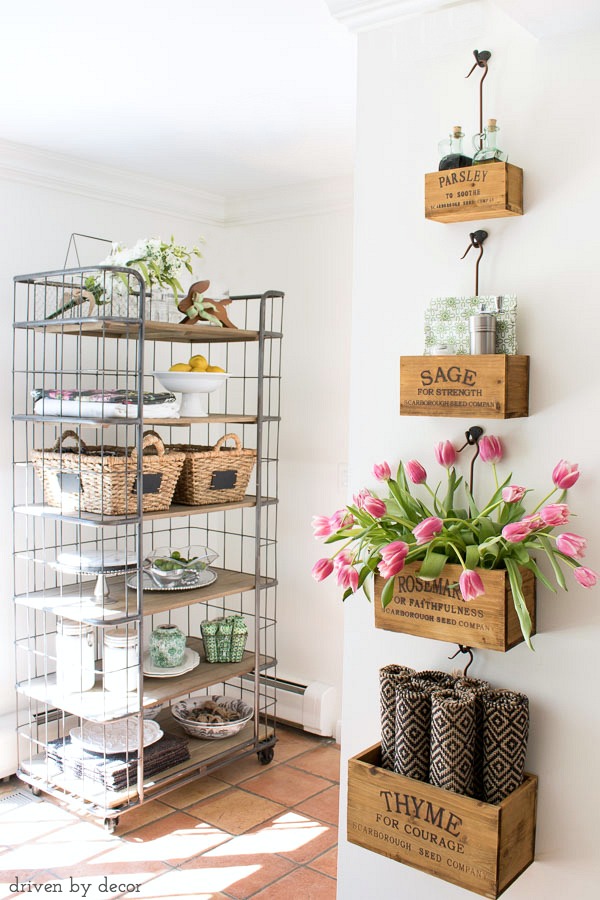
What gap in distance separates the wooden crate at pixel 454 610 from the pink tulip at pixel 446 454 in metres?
0.22

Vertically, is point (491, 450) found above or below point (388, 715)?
above

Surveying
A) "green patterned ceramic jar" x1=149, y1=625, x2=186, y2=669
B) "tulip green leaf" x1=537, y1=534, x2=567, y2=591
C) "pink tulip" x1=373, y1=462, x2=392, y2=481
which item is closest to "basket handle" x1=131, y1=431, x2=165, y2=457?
"green patterned ceramic jar" x1=149, y1=625, x2=186, y2=669

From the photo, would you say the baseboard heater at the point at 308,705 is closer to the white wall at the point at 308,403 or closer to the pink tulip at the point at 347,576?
the white wall at the point at 308,403

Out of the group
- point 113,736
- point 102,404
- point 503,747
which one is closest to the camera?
point 503,747

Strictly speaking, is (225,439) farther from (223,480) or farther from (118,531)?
(118,531)

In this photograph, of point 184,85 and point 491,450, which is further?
point 184,85

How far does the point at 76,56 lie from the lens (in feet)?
7.35

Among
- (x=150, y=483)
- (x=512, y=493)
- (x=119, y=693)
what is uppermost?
(x=512, y=493)

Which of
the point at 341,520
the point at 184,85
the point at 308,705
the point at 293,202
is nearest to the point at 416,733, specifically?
the point at 341,520

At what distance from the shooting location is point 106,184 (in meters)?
3.37

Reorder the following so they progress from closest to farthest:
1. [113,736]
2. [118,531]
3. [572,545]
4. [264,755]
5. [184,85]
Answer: [572,545], [184,85], [113,736], [264,755], [118,531]

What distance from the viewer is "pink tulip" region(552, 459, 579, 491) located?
1.44 m

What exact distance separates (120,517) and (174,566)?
0.44 metres

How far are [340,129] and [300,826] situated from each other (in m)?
2.36
